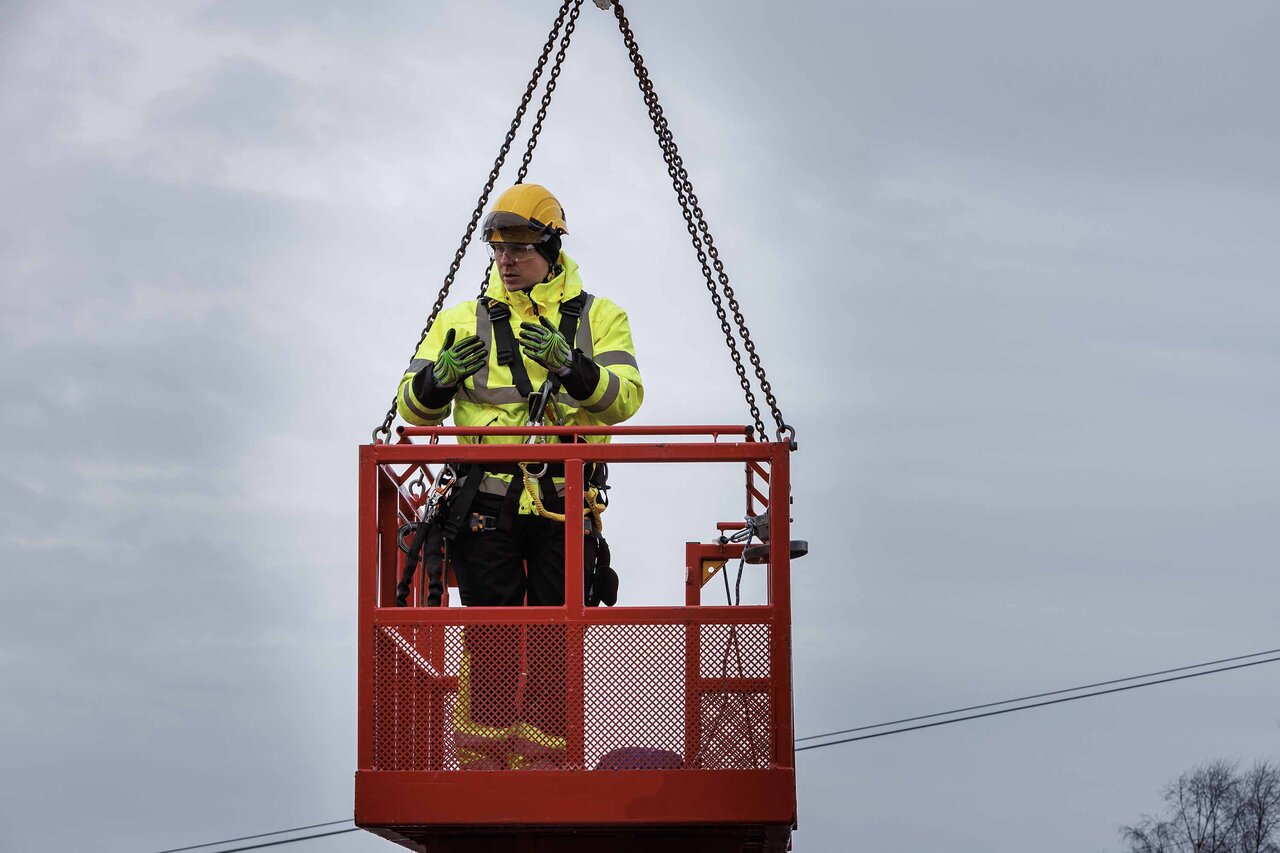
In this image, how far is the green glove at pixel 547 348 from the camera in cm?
890

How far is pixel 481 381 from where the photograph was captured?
9359mm

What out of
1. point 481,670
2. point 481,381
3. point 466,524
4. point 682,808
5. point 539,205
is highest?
point 539,205

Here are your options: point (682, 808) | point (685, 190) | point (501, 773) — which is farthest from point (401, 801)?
point (685, 190)

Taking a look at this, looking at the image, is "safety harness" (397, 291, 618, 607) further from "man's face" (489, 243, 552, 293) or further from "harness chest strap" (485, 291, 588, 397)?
"man's face" (489, 243, 552, 293)

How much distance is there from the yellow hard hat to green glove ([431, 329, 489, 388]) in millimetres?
653

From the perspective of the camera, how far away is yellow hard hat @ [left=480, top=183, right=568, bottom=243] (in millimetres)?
9508

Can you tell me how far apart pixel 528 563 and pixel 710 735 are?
1.28 m

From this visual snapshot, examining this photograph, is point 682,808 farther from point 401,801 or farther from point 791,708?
point 401,801

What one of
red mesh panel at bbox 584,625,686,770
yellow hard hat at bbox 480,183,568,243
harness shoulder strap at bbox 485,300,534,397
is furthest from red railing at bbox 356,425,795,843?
yellow hard hat at bbox 480,183,568,243

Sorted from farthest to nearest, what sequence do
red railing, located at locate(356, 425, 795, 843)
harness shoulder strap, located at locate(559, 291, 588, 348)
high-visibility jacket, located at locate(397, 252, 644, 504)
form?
harness shoulder strap, located at locate(559, 291, 588, 348), high-visibility jacket, located at locate(397, 252, 644, 504), red railing, located at locate(356, 425, 795, 843)

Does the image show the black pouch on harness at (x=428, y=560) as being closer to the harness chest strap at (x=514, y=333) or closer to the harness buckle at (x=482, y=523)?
the harness buckle at (x=482, y=523)

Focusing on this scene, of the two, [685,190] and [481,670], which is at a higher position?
[685,190]

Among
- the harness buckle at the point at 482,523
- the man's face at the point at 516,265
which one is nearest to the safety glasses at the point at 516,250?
the man's face at the point at 516,265

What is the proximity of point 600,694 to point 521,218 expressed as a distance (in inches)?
93.1
